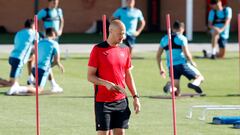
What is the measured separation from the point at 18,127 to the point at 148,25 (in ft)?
83.9

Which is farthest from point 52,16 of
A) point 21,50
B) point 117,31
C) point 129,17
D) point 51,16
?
point 117,31

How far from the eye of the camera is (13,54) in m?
21.2

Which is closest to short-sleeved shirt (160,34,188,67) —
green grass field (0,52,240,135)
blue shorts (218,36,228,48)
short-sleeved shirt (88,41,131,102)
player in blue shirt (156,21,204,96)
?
player in blue shirt (156,21,204,96)

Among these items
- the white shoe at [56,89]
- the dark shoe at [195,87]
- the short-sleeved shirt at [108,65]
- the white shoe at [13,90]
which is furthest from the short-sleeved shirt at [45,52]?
the short-sleeved shirt at [108,65]

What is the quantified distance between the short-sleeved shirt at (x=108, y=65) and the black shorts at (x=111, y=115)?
0.22ft

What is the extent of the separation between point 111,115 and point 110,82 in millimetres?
456

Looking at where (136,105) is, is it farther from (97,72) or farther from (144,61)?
(144,61)

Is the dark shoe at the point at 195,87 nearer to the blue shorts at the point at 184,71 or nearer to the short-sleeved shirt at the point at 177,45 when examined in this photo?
the blue shorts at the point at 184,71

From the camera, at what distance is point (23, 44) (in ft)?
68.9

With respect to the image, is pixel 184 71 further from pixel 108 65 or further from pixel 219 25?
pixel 219 25

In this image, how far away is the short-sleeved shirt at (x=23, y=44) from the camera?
20891 millimetres

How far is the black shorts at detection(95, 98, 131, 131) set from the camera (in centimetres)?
1180

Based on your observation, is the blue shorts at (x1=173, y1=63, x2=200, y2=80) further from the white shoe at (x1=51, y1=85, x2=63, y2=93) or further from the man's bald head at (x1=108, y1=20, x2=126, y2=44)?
the man's bald head at (x1=108, y1=20, x2=126, y2=44)

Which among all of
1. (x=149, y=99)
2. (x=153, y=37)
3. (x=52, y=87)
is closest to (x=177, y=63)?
(x=149, y=99)
